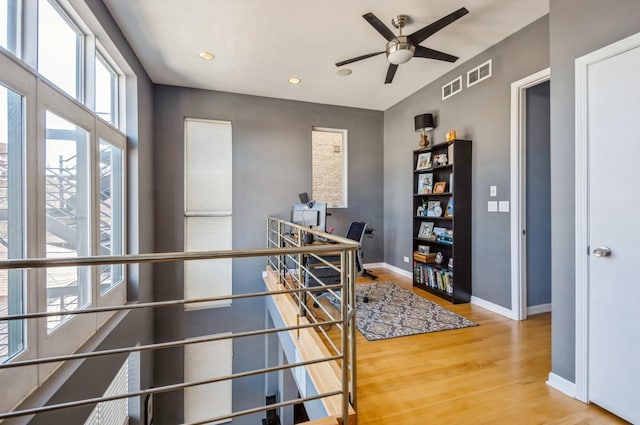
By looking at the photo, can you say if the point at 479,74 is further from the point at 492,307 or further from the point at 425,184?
the point at 492,307

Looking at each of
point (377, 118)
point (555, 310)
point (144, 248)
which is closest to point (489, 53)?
point (377, 118)

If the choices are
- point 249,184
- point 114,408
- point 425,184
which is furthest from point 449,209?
point 114,408

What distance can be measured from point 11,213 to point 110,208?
1411 mm

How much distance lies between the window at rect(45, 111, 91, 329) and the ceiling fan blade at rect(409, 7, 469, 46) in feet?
9.31

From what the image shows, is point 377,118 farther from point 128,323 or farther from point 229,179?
point 128,323

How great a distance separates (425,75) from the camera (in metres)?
3.80

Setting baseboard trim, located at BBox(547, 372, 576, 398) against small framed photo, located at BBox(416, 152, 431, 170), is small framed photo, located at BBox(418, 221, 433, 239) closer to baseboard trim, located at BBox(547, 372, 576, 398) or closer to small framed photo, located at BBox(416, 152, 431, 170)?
small framed photo, located at BBox(416, 152, 431, 170)

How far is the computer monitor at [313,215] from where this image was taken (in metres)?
3.42

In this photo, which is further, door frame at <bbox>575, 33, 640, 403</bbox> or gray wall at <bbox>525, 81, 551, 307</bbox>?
gray wall at <bbox>525, 81, 551, 307</bbox>

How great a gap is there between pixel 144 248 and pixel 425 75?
432 cm

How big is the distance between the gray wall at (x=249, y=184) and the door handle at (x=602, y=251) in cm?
353

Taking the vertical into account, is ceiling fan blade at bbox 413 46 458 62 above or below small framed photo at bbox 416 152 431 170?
above

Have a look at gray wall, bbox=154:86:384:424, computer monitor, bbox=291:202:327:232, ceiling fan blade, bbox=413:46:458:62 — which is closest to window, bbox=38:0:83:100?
gray wall, bbox=154:86:384:424

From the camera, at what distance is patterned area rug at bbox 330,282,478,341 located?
A: 2627 millimetres
